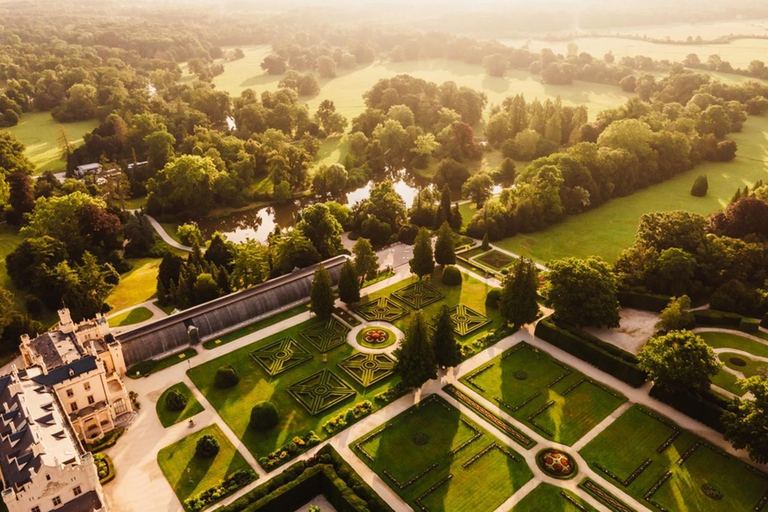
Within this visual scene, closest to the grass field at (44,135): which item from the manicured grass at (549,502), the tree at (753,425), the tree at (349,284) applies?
the tree at (349,284)

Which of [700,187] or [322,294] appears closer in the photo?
[322,294]

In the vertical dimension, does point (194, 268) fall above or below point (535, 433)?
above

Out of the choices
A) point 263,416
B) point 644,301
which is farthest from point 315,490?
point 644,301

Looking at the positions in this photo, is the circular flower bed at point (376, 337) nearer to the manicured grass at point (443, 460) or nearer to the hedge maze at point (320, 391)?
the hedge maze at point (320, 391)

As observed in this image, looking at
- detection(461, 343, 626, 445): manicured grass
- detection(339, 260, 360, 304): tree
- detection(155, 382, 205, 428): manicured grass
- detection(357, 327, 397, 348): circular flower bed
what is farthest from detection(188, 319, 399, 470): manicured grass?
detection(461, 343, 626, 445): manicured grass

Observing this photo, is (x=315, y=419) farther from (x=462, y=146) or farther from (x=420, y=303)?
(x=462, y=146)

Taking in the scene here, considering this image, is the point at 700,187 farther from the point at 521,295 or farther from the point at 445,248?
the point at 521,295

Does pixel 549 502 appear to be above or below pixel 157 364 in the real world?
below

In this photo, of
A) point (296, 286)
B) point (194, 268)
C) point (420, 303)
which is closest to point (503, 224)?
point (420, 303)
